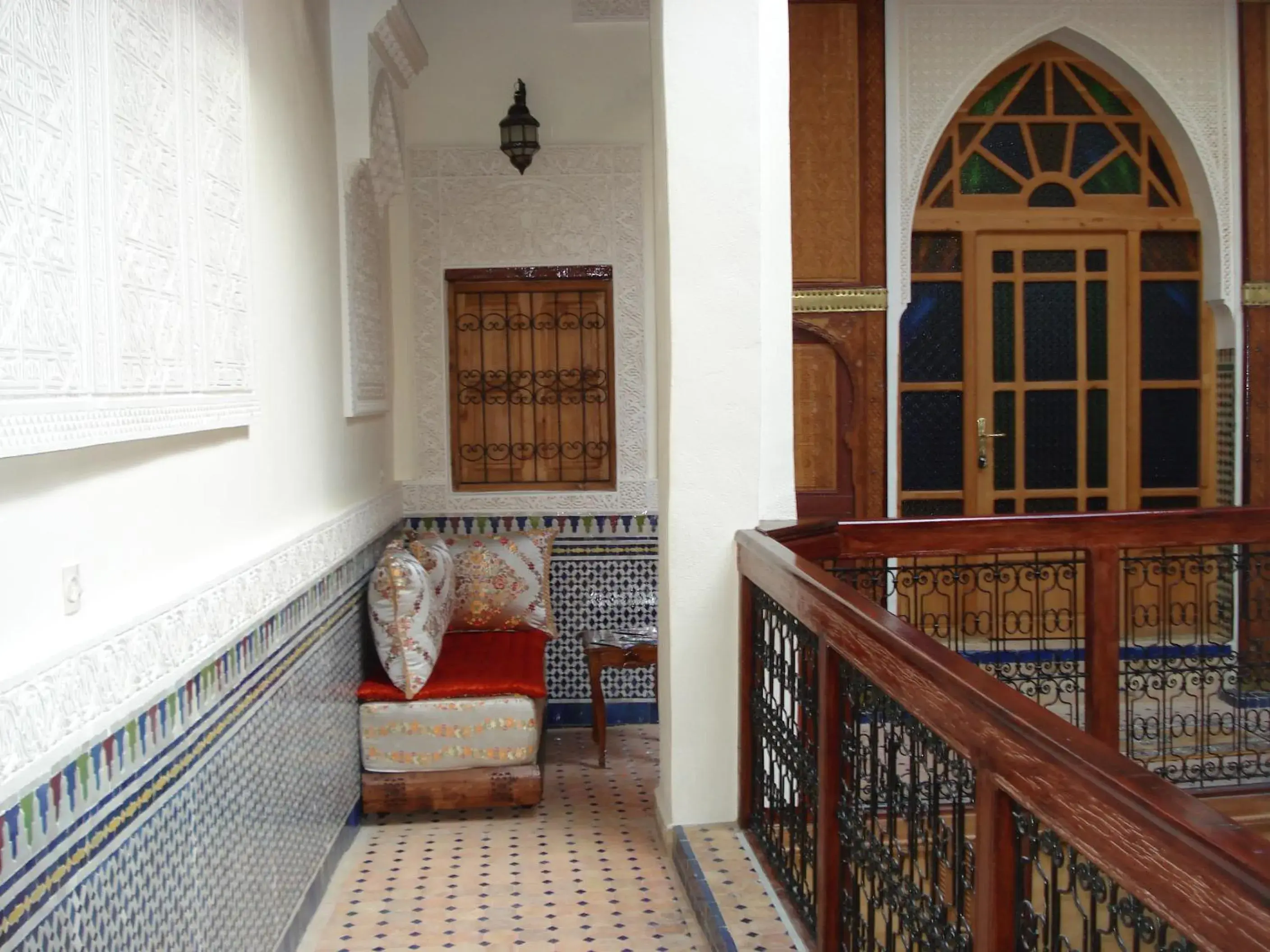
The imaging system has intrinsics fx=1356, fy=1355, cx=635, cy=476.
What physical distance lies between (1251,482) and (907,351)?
6.02 feet

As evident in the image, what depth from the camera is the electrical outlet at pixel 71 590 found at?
2.22 metres

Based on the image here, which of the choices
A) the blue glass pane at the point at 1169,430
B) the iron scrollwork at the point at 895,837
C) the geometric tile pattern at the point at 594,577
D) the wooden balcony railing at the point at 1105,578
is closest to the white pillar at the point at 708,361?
the wooden balcony railing at the point at 1105,578

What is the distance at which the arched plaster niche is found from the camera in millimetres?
6574

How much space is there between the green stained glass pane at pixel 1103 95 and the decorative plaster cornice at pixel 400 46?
326 centimetres

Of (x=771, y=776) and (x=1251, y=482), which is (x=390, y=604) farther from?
(x=1251, y=482)

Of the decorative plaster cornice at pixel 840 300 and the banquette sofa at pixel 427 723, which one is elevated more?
the decorative plaster cornice at pixel 840 300

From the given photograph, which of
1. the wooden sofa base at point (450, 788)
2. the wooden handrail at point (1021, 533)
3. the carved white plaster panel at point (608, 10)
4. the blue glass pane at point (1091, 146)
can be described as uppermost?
the carved white plaster panel at point (608, 10)

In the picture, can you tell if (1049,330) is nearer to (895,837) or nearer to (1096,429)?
(1096,429)

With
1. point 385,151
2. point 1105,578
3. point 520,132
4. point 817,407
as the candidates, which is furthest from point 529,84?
point 1105,578

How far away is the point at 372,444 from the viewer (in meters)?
5.52

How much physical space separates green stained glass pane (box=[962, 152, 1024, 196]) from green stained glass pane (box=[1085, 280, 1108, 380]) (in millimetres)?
635

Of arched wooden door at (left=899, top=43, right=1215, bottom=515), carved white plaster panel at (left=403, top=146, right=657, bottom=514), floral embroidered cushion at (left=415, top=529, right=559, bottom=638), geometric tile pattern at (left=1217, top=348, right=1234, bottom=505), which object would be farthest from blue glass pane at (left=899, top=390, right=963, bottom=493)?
floral embroidered cushion at (left=415, top=529, right=559, bottom=638)

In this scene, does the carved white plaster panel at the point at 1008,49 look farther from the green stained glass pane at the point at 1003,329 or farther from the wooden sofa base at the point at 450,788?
the wooden sofa base at the point at 450,788

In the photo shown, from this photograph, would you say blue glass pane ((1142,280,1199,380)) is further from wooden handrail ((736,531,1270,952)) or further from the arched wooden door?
wooden handrail ((736,531,1270,952))
